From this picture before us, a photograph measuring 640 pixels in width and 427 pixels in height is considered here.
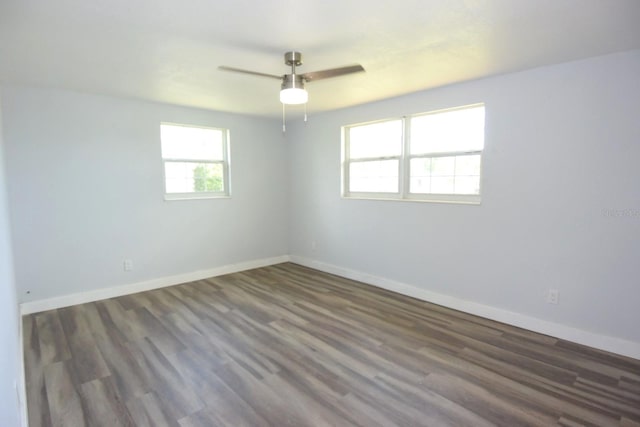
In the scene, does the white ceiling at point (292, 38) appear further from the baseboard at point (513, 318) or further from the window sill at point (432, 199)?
the baseboard at point (513, 318)

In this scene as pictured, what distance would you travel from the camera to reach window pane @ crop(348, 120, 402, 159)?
4.13 metres

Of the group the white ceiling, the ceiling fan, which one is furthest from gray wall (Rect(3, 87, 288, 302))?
the ceiling fan

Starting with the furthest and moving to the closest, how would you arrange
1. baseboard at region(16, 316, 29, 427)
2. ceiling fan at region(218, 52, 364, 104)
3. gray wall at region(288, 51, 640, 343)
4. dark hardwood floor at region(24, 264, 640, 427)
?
gray wall at region(288, 51, 640, 343) < ceiling fan at region(218, 52, 364, 104) < dark hardwood floor at region(24, 264, 640, 427) < baseboard at region(16, 316, 29, 427)

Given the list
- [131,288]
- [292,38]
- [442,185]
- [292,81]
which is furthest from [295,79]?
[131,288]

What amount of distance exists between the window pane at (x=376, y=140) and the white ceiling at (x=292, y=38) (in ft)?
2.93

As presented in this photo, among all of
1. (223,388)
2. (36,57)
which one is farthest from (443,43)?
(36,57)

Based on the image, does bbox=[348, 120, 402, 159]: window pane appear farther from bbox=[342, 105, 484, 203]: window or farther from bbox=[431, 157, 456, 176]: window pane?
bbox=[431, 157, 456, 176]: window pane

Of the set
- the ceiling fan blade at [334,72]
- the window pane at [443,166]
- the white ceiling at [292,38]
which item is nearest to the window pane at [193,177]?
the white ceiling at [292,38]

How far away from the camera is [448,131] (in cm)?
362

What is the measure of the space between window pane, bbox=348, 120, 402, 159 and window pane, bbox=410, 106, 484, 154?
24 cm

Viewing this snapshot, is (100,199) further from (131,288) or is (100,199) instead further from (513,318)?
(513,318)

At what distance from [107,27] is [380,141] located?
3.10m

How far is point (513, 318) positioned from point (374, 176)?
2262 millimetres

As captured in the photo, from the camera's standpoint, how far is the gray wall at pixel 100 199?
134 inches
